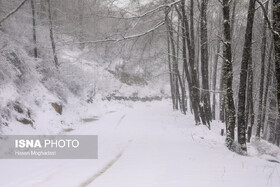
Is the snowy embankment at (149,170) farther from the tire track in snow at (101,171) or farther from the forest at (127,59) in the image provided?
the forest at (127,59)

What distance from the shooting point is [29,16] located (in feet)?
66.3

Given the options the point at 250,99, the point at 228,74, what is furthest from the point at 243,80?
the point at 250,99

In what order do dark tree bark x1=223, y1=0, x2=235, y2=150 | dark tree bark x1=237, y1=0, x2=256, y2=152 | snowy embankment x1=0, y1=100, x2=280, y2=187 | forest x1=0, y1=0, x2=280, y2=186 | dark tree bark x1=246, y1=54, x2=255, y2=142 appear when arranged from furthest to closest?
dark tree bark x1=246, y1=54, x2=255, y2=142 < dark tree bark x1=237, y1=0, x2=256, y2=152 < dark tree bark x1=223, y1=0, x2=235, y2=150 < forest x1=0, y1=0, x2=280, y2=186 < snowy embankment x1=0, y1=100, x2=280, y2=187

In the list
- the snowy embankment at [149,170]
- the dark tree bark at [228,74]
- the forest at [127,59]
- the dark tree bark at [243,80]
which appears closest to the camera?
the snowy embankment at [149,170]

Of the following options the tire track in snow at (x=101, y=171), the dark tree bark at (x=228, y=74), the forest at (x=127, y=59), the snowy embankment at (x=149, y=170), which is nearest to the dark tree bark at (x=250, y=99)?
the forest at (x=127, y=59)

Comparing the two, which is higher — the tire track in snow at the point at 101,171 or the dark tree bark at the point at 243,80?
the dark tree bark at the point at 243,80

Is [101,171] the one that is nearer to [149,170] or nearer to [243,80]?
[149,170]

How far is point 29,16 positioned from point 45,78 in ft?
15.8

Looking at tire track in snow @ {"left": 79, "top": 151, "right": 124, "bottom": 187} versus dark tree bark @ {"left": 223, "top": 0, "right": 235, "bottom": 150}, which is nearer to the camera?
tire track in snow @ {"left": 79, "top": 151, "right": 124, "bottom": 187}

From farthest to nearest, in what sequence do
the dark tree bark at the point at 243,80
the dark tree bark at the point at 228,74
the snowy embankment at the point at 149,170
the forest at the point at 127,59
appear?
the dark tree bark at the point at 243,80 < the dark tree bark at the point at 228,74 < the forest at the point at 127,59 < the snowy embankment at the point at 149,170

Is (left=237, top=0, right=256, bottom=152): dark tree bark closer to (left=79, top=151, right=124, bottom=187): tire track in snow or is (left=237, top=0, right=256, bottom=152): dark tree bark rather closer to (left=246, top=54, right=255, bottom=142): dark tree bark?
(left=246, top=54, right=255, bottom=142): dark tree bark

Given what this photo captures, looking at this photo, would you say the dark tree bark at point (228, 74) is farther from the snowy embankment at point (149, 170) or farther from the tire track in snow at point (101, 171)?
the tire track in snow at point (101, 171)

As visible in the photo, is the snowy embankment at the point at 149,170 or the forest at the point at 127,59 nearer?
the snowy embankment at the point at 149,170

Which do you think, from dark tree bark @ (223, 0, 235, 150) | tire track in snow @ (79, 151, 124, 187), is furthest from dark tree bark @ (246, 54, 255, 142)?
tire track in snow @ (79, 151, 124, 187)
